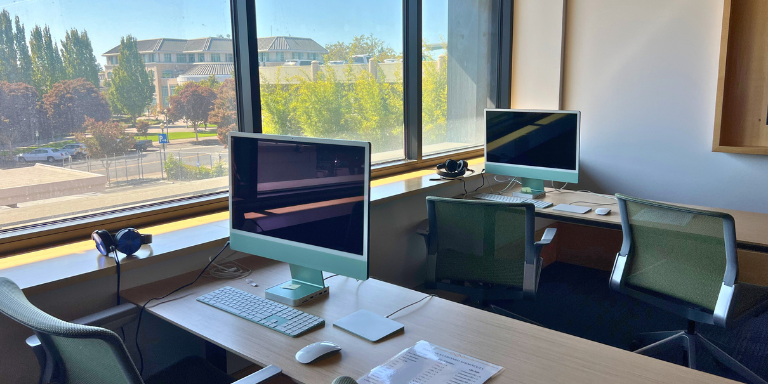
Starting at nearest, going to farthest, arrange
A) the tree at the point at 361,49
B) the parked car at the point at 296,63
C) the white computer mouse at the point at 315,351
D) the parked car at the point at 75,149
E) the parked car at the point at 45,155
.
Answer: the white computer mouse at the point at 315,351 → the parked car at the point at 45,155 → the parked car at the point at 75,149 → the parked car at the point at 296,63 → the tree at the point at 361,49

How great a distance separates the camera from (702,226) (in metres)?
2.37

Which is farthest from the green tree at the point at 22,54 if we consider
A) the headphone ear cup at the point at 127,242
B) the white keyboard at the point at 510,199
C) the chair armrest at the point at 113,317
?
the white keyboard at the point at 510,199

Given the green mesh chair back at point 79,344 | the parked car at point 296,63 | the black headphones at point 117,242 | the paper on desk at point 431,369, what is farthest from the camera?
the parked car at point 296,63

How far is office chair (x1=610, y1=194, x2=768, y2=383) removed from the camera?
2350mm

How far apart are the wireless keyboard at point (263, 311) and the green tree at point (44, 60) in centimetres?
104

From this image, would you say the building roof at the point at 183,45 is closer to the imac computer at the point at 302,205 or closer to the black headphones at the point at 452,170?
the imac computer at the point at 302,205

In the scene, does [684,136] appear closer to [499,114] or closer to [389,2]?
[499,114]

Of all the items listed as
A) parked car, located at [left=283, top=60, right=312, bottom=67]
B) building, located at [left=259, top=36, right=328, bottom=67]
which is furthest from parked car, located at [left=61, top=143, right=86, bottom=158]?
parked car, located at [left=283, top=60, right=312, bottom=67]

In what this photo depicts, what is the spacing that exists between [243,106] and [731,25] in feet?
10.8

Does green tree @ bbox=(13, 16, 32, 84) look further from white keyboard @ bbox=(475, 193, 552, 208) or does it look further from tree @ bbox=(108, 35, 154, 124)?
white keyboard @ bbox=(475, 193, 552, 208)

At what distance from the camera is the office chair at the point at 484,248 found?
8.41 ft

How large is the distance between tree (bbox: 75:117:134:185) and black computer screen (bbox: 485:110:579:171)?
2.16 metres

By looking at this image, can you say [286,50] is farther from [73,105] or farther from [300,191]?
[300,191]

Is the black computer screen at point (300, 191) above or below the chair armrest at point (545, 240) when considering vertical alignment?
above
